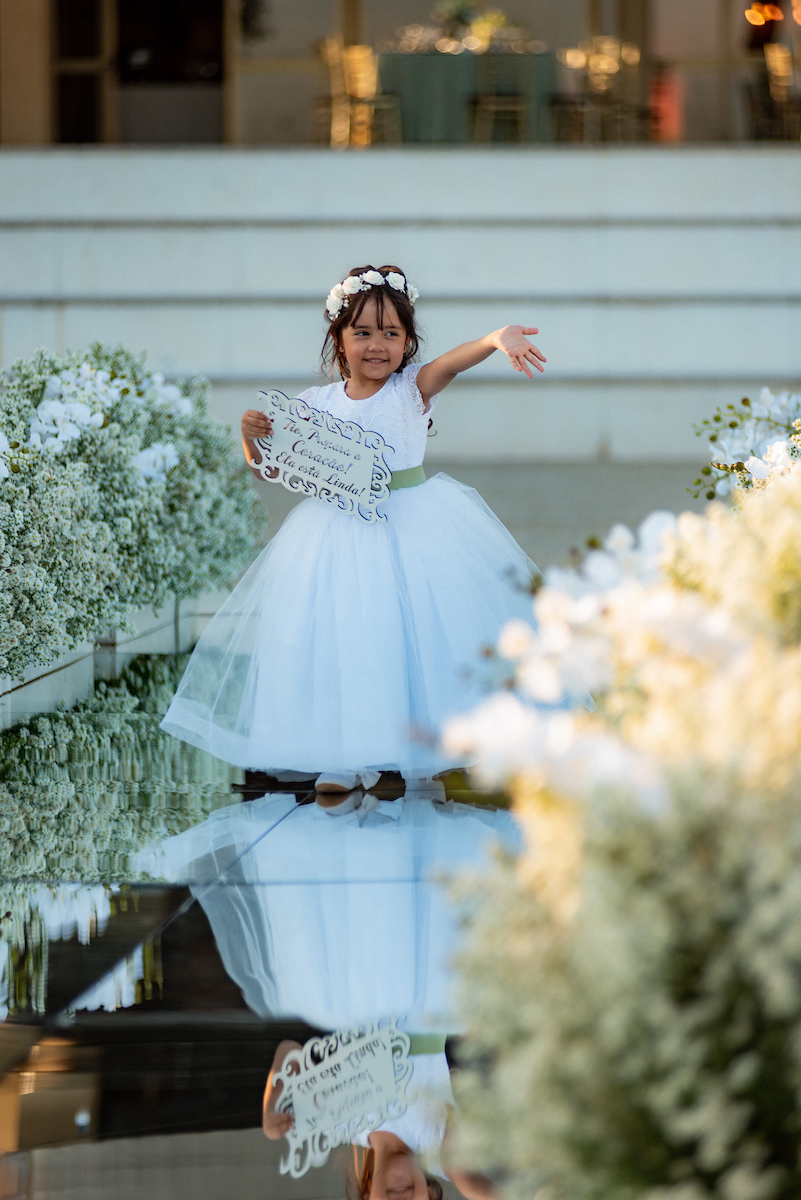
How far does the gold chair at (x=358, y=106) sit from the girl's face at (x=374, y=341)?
27.2 feet

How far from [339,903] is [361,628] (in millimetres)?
1130

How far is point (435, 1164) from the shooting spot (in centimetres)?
162

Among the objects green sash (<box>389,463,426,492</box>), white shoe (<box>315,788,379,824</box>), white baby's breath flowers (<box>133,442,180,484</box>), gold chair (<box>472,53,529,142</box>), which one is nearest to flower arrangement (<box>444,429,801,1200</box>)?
white shoe (<box>315,788,379,824</box>)

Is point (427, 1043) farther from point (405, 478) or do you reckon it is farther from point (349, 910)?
point (405, 478)

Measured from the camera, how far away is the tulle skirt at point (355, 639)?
11.5 feet

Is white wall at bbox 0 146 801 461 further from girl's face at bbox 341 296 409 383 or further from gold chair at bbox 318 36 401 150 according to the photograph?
girl's face at bbox 341 296 409 383

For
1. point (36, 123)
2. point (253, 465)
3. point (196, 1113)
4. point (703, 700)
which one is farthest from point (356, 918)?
point (36, 123)

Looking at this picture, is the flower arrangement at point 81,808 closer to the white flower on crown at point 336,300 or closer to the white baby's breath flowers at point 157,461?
the white baby's breath flowers at point 157,461

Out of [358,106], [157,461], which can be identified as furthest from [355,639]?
[358,106]

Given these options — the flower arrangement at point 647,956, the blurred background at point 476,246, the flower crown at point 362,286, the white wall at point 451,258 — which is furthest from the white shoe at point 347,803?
the white wall at point 451,258

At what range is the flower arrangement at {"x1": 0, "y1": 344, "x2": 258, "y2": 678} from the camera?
4.22m

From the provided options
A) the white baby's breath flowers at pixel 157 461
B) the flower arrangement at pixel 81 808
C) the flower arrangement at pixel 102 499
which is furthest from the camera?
the white baby's breath flowers at pixel 157 461

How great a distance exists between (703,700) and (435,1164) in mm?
813

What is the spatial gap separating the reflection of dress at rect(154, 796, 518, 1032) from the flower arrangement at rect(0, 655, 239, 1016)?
0.51ft
